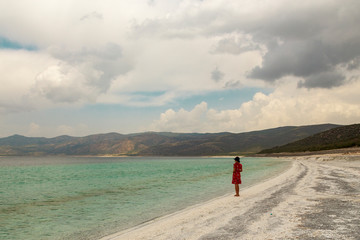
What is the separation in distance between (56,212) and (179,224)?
1217 centimetres

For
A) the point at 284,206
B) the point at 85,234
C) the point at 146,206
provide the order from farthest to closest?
the point at 146,206, the point at 284,206, the point at 85,234

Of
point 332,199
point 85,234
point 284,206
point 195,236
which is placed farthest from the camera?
point 332,199

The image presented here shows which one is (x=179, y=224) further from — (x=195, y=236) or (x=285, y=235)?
(x=285, y=235)

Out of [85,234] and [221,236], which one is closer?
[221,236]

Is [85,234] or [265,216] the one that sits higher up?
[265,216]

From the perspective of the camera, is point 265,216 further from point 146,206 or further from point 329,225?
point 146,206

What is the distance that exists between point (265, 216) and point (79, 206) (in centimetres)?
1652

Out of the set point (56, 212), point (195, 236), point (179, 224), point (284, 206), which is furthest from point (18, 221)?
point (284, 206)

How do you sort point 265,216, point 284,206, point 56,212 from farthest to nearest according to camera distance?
point 56,212
point 284,206
point 265,216

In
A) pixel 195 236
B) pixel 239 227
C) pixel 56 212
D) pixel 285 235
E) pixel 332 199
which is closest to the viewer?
pixel 285 235

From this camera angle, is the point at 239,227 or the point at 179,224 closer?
the point at 239,227

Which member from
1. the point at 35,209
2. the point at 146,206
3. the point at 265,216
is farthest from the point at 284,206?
the point at 35,209

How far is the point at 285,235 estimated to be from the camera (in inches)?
363

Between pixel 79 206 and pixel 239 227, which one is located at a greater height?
pixel 239 227
